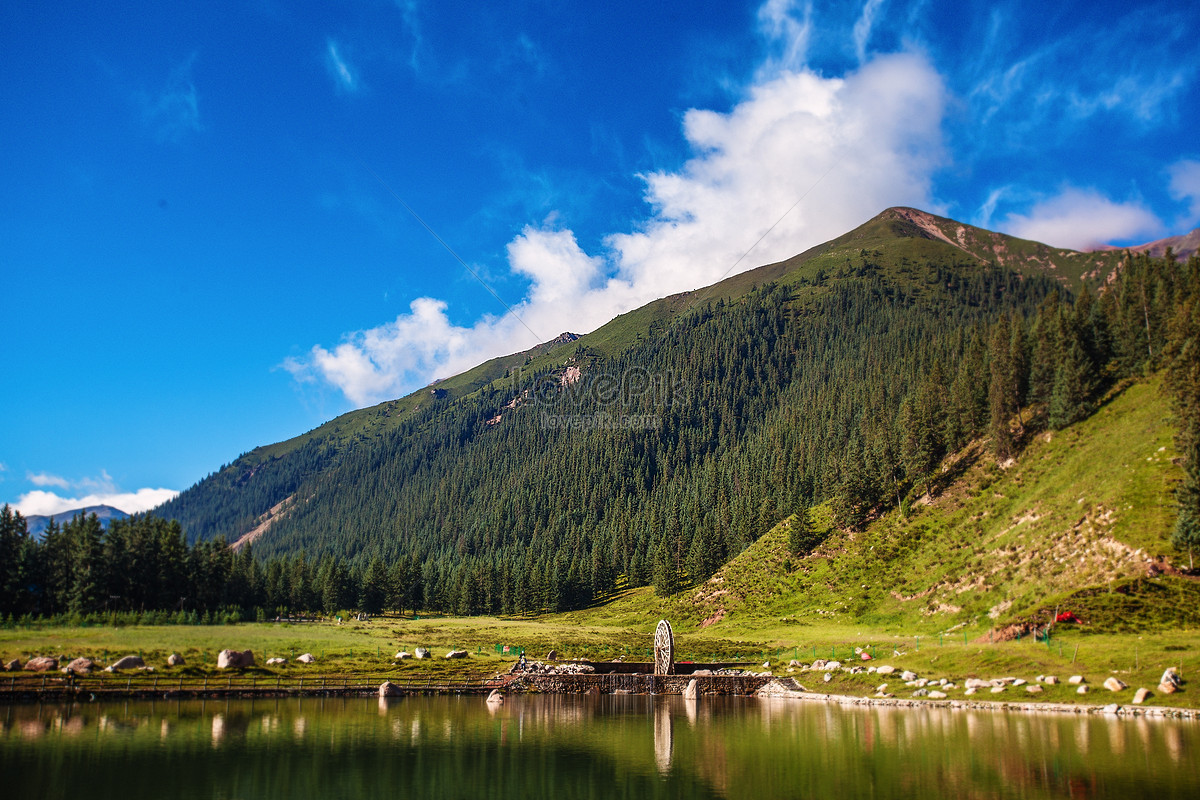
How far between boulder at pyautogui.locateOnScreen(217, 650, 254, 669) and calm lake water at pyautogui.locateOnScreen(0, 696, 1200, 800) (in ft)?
Result: 39.2

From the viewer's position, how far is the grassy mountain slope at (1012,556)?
5531 centimetres

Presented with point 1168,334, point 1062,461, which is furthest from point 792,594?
point 1168,334

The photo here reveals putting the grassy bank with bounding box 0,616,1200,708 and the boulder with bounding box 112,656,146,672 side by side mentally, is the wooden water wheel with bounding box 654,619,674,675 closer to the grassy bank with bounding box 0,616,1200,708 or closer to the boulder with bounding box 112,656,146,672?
Answer: the grassy bank with bounding box 0,616,1200,708

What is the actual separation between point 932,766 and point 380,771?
76.5ft

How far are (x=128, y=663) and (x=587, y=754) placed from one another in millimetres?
43821

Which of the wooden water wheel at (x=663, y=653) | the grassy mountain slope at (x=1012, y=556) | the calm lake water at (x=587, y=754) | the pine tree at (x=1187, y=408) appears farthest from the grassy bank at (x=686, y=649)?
the pine tree at (x=1187, y=408)

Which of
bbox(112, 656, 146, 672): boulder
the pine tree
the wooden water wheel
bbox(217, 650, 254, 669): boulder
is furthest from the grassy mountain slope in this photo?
bbox(112, 656, 146, 672): boulder

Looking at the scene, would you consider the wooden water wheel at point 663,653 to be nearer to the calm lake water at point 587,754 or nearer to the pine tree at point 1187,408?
the calm lake water at point 587,754

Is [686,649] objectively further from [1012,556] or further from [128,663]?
[128,663]

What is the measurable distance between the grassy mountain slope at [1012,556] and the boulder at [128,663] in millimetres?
65516

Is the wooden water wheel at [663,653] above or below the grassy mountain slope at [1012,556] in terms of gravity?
below

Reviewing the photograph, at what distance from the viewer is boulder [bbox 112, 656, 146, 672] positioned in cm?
5472

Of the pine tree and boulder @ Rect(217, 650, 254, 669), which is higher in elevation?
the pine tree

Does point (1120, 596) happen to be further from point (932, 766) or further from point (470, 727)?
point (470, 727)
